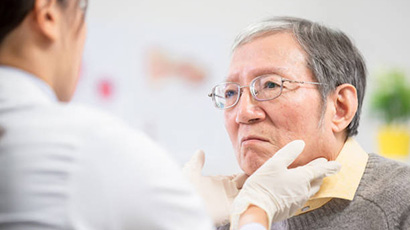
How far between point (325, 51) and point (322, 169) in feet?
1.15

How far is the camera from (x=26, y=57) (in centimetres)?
66

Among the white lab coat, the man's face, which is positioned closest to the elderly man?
the man's face

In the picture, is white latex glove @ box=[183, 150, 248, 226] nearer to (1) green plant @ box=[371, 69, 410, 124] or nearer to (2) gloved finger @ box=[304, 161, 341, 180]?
(2) gloved finger @ box=[304, 161, 341, 180]

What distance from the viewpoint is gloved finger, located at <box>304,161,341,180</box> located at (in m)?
1.21

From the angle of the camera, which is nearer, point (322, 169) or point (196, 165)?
point (322, 169)

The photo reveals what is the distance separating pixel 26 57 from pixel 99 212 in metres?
0.24

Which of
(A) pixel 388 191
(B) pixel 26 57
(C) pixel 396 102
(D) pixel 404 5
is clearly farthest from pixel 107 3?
(B) pixel 26 57

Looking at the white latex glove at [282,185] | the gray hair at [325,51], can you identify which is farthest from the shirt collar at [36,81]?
the gray hair at [325,51]

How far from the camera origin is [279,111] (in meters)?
1.32

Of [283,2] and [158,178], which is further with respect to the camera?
[283,2]

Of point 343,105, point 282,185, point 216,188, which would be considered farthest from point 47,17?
point 343,105

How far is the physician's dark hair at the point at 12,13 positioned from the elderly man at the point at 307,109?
786 mm

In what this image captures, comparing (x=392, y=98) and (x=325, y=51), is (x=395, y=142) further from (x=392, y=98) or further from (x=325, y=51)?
(x=325, y=51)

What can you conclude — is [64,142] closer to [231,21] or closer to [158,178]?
[158,178]
